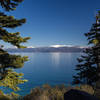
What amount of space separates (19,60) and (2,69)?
1.57 m

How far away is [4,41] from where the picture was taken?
371 inches

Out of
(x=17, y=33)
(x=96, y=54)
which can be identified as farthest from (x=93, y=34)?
(x=17, y=33)

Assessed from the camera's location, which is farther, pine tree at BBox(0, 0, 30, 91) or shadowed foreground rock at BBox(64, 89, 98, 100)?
pine tree at BBox(0, 0, 30, 91)

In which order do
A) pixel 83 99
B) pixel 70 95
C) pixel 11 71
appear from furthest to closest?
pixel 11 71 < pixel 70 95 < pixel 83 99

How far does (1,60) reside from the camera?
30.9 ft

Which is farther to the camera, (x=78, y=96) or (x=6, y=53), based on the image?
(x=6, y=53)

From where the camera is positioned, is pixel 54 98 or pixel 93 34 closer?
pixel 54 98

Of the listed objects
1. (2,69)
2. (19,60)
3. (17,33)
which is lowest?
(2,69)

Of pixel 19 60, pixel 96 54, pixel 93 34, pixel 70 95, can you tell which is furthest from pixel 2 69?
pixel 96 54

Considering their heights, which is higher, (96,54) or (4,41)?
(4,41)

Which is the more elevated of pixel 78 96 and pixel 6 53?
pixel 6 53

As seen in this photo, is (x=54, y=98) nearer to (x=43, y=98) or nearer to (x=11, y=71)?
(x=43, y=98)

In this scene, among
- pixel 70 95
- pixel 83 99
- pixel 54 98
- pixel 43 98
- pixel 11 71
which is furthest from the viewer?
pixel 11 71

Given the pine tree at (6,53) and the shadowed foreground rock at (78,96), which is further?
the pine tree at (6,53)
